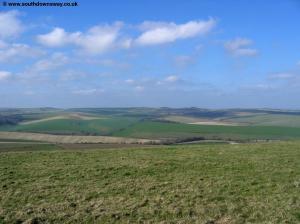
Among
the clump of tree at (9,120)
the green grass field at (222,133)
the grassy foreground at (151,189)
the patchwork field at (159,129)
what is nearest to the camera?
the grassy foreground at (151,189)

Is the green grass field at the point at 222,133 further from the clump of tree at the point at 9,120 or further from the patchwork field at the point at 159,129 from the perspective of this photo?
the clump of tree at the point at 9,120

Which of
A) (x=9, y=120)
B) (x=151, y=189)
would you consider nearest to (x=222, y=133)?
(x=151, y=189)

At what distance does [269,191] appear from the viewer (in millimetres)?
13562

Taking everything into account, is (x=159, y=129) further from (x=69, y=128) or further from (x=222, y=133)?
(x=69, y=128)

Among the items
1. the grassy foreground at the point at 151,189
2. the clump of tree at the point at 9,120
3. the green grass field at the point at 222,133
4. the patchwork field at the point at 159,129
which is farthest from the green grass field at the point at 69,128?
the grassy foreground at the point at 151,189

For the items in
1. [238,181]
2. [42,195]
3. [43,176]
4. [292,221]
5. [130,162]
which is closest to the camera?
[292,221]

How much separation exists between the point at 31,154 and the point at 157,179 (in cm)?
1018

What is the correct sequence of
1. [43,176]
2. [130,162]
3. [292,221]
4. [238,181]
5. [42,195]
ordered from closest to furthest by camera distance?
[292,221] → [42,195] → [238,181] → [43,176] → [130,162]

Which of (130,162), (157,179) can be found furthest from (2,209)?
(130,162)

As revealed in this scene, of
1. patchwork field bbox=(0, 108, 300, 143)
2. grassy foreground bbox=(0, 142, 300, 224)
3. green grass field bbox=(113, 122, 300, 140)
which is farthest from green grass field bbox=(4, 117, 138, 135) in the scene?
grassy foreground bbox=(0, 142, 300, 224)

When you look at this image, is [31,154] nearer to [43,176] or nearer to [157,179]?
[43,176]

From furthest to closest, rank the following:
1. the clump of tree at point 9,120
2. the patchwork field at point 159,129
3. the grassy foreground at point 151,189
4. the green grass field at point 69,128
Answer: the clump of tree at point 9,120
the green grass field at point 69,128
the patchwork field at point 159,129
the grassy foreground at point 151,189

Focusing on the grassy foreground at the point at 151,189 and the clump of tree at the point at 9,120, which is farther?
the clump of tree at the point at 9,120

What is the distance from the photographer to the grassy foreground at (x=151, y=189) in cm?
1130
